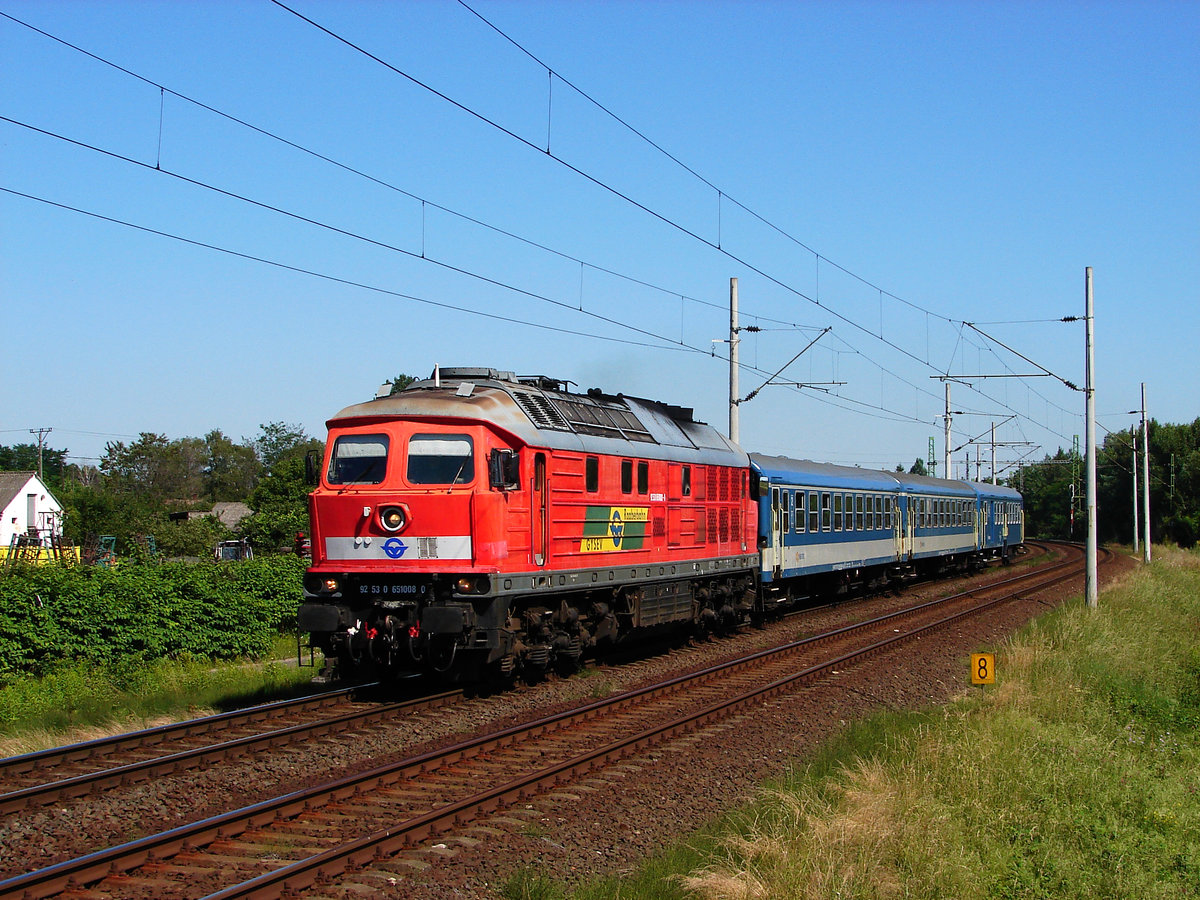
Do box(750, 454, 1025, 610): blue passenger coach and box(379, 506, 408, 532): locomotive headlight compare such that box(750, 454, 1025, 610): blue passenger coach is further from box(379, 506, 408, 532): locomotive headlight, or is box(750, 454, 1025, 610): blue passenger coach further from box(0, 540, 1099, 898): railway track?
box(379, 506, 408, 532): locomotive headlight

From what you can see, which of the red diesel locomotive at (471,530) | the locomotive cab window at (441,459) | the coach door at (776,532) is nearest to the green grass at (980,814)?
the red diesel locomotive at (471,530)

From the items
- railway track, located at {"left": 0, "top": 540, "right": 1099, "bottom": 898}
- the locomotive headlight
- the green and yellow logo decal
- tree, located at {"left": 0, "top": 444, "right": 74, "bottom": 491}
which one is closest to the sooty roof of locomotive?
the green and yellow logo decal

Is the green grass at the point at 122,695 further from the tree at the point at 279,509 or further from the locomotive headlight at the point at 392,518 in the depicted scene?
the tree at the point at 279,509

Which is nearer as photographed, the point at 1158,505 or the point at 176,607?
the point at 176,607

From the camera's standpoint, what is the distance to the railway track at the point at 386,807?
7.53 m

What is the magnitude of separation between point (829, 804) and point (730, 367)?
720 inches

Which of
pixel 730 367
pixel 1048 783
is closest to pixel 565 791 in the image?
pixel 1048 783

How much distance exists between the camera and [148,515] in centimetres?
7056

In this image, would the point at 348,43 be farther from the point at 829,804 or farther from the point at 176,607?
the point at 176,607

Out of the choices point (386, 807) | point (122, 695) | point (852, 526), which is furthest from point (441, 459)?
point (852, 526)

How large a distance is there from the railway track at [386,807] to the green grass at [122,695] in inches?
171

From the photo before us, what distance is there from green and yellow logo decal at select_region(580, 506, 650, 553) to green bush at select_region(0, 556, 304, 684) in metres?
7.96

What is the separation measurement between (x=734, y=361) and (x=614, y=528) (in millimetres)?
11108

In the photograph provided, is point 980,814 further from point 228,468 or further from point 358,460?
point 228,468
